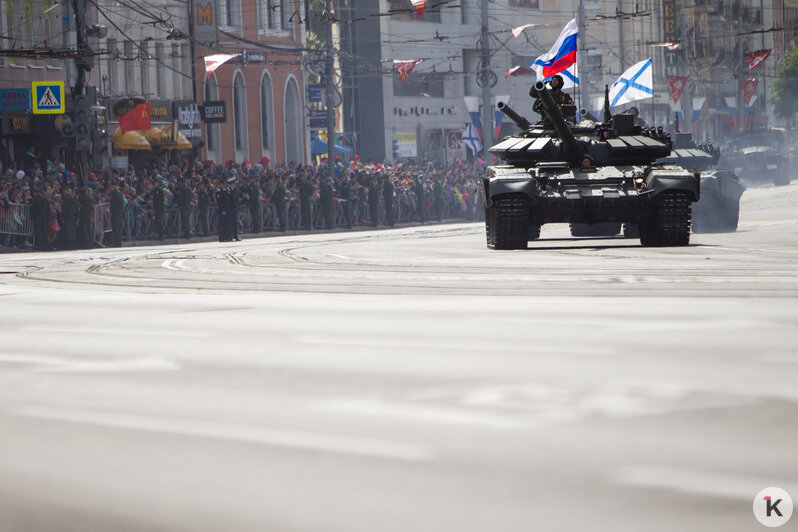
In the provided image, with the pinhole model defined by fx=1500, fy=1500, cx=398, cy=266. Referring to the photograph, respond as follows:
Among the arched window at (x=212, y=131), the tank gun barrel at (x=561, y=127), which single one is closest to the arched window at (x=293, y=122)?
the arched window at (x=212, y=131)

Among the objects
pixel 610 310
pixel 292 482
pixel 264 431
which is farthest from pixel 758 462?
pixel 610 310

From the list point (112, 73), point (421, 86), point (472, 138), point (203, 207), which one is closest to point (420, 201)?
point (472, 138)

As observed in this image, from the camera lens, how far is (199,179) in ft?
121

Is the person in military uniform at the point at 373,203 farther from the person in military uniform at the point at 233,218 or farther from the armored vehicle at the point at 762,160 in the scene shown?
the armored vehicle at the point at 762,160

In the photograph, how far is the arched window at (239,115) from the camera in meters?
55.2

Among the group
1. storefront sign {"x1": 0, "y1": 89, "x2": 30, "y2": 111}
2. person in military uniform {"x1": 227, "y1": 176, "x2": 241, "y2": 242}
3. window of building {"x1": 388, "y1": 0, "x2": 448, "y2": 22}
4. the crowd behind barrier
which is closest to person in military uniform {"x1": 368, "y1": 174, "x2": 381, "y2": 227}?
the crowd behind barrier

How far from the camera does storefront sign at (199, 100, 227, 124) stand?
46.9 metres

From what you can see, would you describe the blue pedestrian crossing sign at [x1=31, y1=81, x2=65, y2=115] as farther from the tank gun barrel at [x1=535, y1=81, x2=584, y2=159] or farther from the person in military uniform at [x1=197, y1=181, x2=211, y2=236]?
the tank gun barrel at [x1=535, y1=81, x2=584, y2=159]

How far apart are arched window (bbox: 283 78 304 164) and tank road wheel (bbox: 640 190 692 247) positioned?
1605 inches

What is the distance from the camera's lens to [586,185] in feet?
66.8

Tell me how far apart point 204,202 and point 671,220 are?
18085 mm

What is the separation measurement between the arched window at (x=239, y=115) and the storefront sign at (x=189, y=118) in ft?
20.6

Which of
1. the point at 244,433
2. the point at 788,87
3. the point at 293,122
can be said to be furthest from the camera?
the point at 788,87

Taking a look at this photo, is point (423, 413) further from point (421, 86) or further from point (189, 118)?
point (421, 86)
